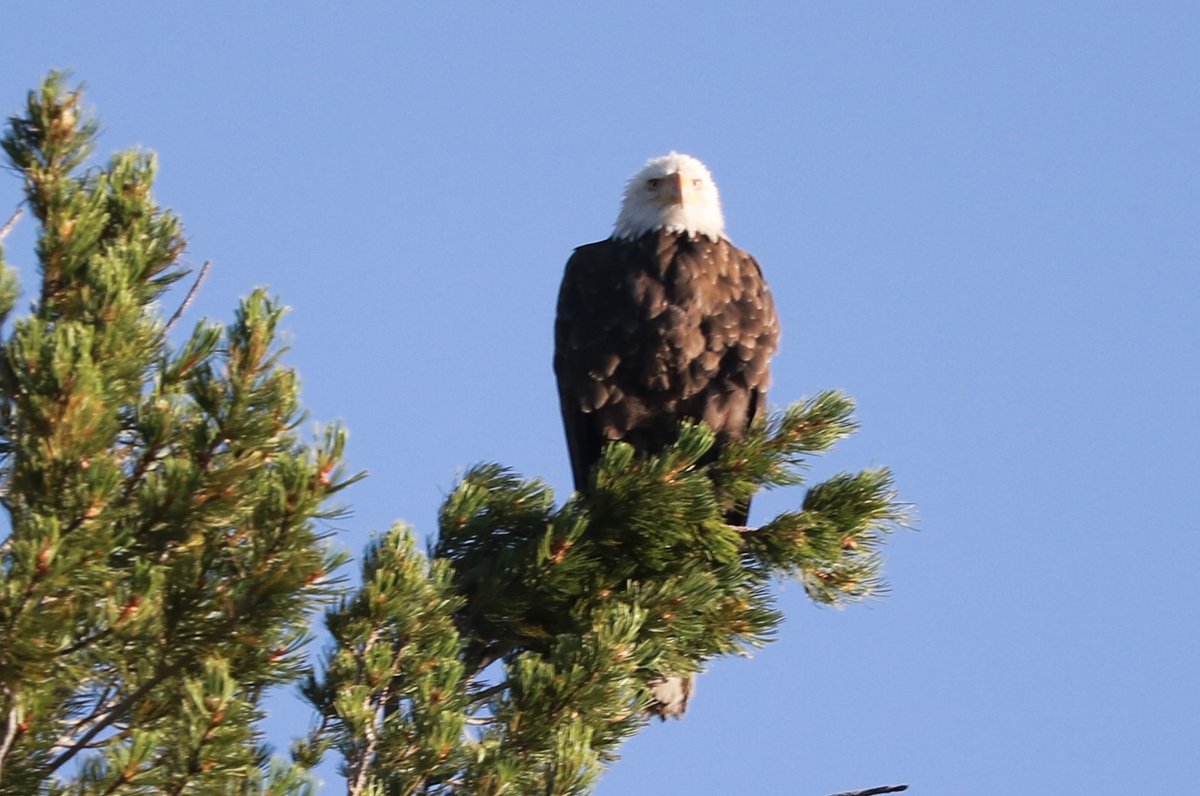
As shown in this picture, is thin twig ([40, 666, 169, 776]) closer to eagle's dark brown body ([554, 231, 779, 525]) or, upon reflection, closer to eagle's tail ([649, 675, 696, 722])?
eagle's tail ([649, 675, 696, 722])

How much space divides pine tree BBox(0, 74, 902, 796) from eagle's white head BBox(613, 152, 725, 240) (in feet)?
8.15

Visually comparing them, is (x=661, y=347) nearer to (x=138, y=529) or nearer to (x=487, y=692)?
(x=487, y=692)

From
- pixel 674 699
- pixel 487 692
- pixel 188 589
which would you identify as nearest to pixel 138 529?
pixel 188 589

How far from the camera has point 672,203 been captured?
658cm

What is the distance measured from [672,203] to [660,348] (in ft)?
3.01

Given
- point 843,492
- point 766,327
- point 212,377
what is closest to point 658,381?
point 766,327

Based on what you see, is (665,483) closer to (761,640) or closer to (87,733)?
(761,640)

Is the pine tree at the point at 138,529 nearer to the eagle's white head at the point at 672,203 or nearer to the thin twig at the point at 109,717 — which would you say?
the thin twig at the point at 109,717

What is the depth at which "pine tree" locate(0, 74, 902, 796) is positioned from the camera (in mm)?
3041

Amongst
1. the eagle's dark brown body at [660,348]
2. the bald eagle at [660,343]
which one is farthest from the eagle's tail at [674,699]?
the eagle's dark brown body at [660,348]

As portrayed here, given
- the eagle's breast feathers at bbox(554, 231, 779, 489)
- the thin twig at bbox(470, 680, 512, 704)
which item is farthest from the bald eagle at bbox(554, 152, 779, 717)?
the thin twig at bbox(470, 680, 512, 704)

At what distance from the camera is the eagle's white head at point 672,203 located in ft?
21.3

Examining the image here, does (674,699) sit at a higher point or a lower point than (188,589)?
higher

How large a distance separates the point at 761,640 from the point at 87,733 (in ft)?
6.20
